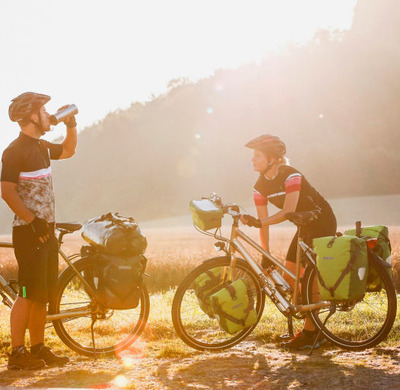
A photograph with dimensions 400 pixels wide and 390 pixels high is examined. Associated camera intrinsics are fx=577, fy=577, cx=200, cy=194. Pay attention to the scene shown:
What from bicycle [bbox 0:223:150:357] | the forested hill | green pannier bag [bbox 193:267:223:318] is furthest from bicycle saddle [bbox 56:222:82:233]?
the forested hill

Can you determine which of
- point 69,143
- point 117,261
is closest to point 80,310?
point 117,261

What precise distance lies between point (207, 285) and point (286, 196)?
108cm

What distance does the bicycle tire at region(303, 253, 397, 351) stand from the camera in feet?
16.3

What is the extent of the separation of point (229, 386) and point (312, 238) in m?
1.83

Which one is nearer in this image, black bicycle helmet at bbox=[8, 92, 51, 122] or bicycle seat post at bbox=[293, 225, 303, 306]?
black bicycle helmet at bbox=[8, 92, 51, 122]

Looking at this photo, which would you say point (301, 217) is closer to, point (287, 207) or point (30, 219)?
point (287, 207)

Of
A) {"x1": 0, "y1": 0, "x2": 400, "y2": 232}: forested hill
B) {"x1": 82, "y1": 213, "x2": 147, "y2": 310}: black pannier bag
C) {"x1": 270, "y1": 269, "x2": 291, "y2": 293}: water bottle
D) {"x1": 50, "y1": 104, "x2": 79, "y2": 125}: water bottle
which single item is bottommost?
{"x1": 270, "y1": 269, "x2": 291, "y2": 293}: water bottle

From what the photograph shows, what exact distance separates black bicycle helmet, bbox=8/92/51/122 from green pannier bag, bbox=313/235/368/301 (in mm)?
2709

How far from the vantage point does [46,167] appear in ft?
16.1

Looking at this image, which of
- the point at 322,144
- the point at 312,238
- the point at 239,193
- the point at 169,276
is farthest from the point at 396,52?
the point at 312,238

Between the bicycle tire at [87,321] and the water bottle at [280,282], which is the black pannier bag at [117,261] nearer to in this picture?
the bicycle tire at [87,321]

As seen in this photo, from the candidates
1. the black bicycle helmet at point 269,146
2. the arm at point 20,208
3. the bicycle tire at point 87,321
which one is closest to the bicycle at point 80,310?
the bicycle tire at point 87,321

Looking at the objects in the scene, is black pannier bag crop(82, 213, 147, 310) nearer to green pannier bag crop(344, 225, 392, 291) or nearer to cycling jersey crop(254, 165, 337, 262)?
cycling jersey crop(254, 165, 337, 262)

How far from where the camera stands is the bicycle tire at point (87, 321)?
5172 mm
